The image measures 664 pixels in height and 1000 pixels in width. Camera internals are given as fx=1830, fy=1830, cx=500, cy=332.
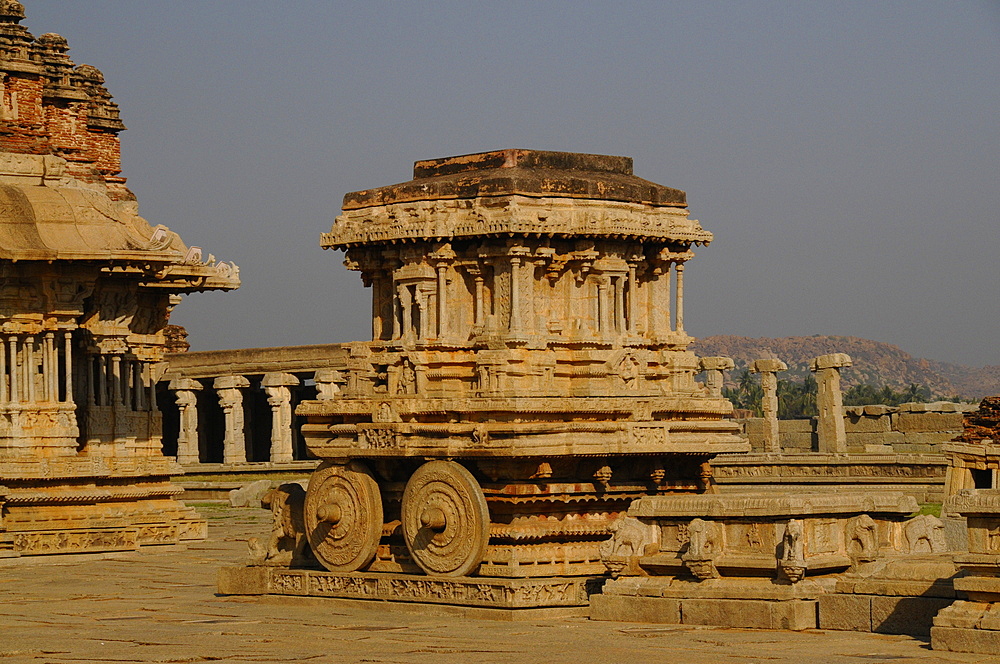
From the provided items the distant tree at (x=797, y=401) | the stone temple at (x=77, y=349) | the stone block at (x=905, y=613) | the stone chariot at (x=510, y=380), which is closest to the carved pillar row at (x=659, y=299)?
the stone chariot at (x=510, y=380)

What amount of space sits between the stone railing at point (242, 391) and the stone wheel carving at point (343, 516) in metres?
18.4

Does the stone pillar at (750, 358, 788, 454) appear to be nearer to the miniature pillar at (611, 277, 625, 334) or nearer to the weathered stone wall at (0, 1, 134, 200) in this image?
the weathered stone wall at (0, 1, 134, 200)

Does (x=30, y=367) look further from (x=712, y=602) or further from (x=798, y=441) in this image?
(x=798, y=441)

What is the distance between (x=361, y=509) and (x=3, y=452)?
27.8 ft

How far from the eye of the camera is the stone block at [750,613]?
12352 millimetres

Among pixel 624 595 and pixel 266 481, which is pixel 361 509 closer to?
pixel 624 595

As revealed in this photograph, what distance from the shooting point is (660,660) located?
1113 centimetres

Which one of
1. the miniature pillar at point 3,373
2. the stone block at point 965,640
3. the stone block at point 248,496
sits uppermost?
the miniature pillar at point 3,373

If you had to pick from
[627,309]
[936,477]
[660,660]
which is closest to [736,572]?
[660,660]

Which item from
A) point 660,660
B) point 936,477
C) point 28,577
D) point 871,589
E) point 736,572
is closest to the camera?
point 660,660

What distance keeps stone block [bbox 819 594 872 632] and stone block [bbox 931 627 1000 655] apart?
93cm

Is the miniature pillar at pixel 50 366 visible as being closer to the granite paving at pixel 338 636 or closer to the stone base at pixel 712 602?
the granite paving at pixel 338 636

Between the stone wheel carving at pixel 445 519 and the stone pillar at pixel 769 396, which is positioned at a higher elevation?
the stone pillar at pixel 769 396

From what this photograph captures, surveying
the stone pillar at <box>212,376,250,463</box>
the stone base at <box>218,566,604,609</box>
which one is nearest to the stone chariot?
the stone base at <box>218,566,604,609</box>
